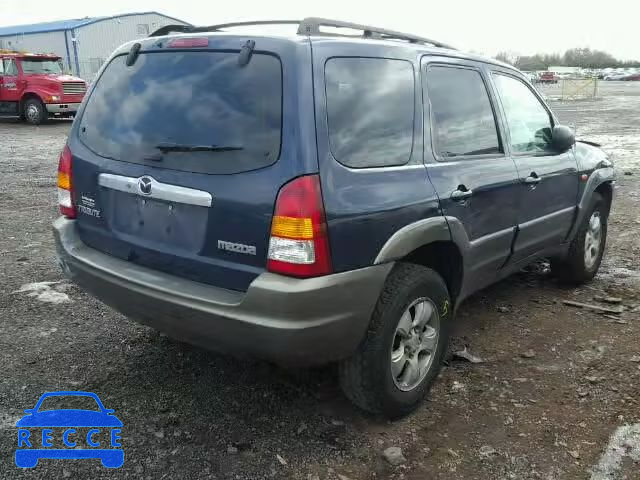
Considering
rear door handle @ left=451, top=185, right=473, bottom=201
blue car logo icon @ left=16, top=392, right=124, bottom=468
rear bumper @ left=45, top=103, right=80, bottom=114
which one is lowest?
rear bumper @ left=45, top=103, right=80, bottom=114

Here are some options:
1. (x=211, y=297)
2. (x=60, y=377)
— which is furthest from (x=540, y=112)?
(x=60, y=377)

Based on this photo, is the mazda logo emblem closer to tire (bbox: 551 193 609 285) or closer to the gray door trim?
the gray door trim

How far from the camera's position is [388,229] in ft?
8.74

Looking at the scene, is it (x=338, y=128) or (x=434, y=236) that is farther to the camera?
(x=434, y=236)

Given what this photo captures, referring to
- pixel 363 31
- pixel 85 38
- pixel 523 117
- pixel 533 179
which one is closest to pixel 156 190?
pixel 363 31

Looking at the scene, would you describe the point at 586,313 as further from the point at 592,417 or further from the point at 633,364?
the point at 592,417

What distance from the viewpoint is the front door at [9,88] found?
1975 cm

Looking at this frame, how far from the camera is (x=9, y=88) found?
1997 cm

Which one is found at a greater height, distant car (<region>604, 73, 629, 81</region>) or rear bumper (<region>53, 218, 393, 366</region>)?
rear bumper (<region>53, 218, 393, 366</region>)

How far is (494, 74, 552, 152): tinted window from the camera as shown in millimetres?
3875

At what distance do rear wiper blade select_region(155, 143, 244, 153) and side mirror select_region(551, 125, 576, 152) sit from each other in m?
2.61

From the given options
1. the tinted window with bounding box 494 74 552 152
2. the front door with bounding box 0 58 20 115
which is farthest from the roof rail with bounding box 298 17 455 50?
the front door with bounding box 0 58 20 115

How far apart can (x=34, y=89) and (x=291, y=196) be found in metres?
20.2

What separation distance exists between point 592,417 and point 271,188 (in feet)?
6.81
